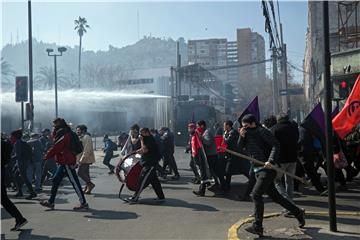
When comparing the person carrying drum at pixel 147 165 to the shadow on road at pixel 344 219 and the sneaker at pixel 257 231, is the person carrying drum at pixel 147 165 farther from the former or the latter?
the sneaker at pixel 257 231

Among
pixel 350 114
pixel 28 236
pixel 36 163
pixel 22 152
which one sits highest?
pixel 350 114

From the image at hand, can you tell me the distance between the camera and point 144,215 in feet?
25.7

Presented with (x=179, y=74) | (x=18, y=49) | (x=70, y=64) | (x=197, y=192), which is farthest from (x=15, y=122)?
(x=18, y=49)

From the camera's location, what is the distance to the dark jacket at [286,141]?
7336 millimetres

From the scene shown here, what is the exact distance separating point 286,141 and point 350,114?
1104 mm

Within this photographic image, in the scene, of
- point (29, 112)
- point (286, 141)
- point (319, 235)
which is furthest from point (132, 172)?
point (29, 112)

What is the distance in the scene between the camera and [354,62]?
14.7 meters

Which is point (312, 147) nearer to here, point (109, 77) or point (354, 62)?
point (354, 62)

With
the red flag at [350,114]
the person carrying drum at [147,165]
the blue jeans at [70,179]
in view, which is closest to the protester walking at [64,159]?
the blue jeans at [70,179]

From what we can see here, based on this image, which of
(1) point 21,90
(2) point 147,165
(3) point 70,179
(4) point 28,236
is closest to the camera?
(4) point 28,236

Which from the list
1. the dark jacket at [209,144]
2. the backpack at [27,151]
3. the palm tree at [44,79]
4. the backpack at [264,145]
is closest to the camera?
the backpack at [264,145]

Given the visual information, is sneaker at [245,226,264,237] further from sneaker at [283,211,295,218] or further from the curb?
sneaker at [283,211,295,218]

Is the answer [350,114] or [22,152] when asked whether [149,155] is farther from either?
[350,114]

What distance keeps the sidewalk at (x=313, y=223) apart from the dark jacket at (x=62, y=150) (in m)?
3.62
